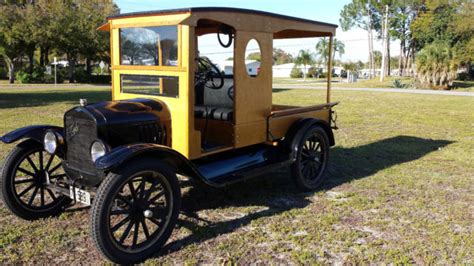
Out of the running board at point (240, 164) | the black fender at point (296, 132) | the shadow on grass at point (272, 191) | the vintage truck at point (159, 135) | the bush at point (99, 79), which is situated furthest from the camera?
the bush at point (99, 79)

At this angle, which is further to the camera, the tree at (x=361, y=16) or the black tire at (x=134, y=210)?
the tree at (x=361, y=16)

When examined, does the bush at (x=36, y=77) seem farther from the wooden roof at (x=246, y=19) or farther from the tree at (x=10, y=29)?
the wooden roof at (x=246, y=19)

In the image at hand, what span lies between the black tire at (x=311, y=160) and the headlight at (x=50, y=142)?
259 centimetres

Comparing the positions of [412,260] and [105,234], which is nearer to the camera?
[105,234]

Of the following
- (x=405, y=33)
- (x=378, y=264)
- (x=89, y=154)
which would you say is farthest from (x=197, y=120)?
(x=405, y=33)

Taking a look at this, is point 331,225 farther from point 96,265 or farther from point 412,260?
point 96,265

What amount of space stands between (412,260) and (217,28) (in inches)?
121

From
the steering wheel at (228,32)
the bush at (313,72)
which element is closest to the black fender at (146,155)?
the steering wheel at (228,32)

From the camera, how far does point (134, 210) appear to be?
352cm

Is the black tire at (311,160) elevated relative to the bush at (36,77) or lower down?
lower down

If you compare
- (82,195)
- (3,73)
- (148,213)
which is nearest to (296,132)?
(148,213)

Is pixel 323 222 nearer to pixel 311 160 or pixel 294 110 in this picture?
pixel 311 160

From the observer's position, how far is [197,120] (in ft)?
16.5

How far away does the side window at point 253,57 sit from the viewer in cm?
461
